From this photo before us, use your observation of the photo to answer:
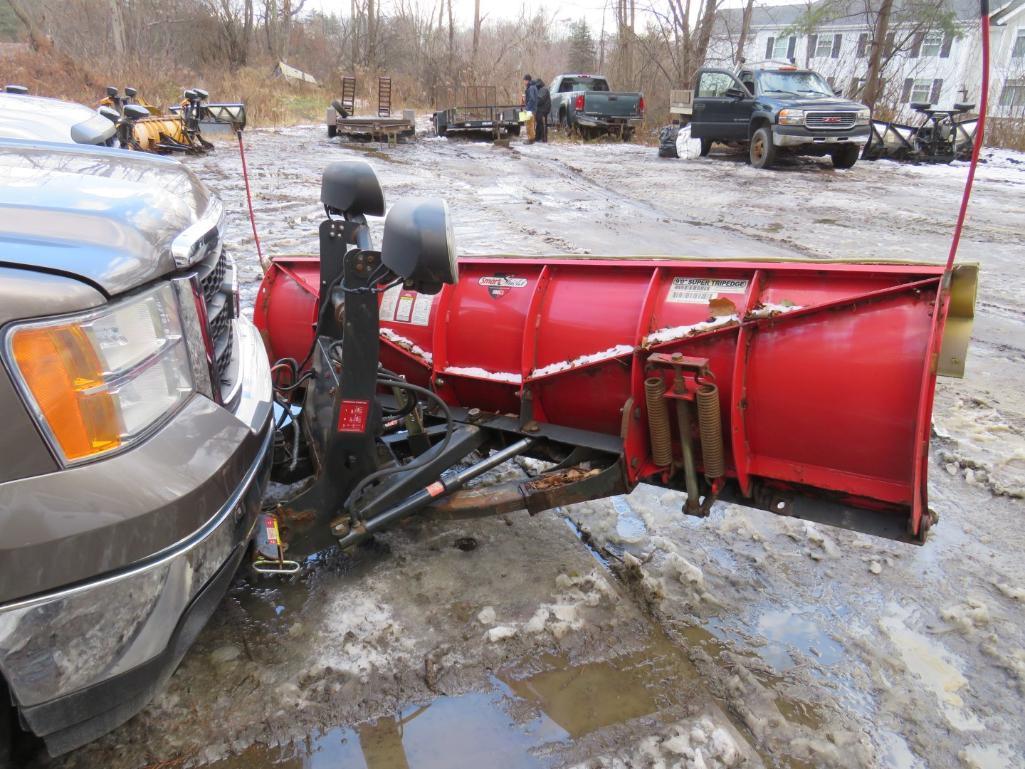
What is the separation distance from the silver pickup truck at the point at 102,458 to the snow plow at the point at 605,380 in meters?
0.63

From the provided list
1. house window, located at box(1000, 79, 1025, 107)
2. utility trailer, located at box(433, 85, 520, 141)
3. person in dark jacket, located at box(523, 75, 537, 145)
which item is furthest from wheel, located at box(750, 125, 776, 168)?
house window, located at box(1000, 79, 1025, 107)

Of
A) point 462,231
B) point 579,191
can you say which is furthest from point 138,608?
point 579,191

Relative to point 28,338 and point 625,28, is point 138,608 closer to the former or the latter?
point 28,338

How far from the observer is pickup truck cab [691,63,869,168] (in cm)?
1446

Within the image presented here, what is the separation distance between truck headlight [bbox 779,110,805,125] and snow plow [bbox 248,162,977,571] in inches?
534

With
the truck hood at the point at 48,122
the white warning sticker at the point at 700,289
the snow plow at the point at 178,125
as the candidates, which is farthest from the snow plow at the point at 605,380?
the snow plow at the point at 178,125

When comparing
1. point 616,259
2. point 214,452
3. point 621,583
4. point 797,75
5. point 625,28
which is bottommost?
point 621,583

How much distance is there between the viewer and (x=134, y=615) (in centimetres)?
167

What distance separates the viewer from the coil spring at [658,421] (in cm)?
251

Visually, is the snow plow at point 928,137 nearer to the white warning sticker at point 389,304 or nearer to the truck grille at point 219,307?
the white warning sticker at point 389,304

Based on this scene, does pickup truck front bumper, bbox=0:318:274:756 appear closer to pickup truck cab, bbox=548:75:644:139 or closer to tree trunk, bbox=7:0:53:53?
pickup truck cab, bbox=548:75:644:139

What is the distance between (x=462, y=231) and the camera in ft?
29.9

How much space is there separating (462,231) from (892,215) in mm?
6181

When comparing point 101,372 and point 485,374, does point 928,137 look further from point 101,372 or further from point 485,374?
point 101,372
